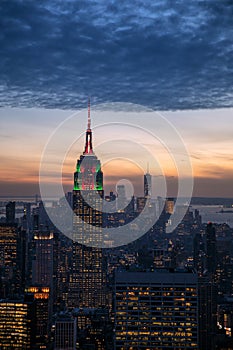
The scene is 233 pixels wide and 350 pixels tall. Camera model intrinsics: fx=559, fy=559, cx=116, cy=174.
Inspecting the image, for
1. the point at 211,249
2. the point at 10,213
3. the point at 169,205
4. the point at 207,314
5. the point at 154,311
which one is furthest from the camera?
the point at 10,213

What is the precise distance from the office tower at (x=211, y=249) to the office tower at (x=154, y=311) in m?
8.47

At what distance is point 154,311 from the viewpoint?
9.91 metres

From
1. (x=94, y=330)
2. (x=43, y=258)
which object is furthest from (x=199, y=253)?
(x=94, y=330)

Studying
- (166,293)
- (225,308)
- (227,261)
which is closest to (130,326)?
(166,293)

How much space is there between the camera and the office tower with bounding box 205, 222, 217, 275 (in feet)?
62.3

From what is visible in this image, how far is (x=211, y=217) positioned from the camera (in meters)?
20.5

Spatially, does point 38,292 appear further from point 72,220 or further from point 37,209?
point 72,220

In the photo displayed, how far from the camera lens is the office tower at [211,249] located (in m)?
19.0

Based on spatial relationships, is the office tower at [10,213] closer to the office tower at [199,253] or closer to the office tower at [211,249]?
the office tower at [199,253]

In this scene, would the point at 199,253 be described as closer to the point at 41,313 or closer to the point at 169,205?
the point at 169,205

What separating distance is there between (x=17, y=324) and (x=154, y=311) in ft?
17.1

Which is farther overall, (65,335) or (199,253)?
(199,253)

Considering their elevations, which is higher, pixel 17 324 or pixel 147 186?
pixel 147 186

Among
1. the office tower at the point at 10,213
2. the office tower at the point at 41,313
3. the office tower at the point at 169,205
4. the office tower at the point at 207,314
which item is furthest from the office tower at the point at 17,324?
the office tower at the point at 10,213
